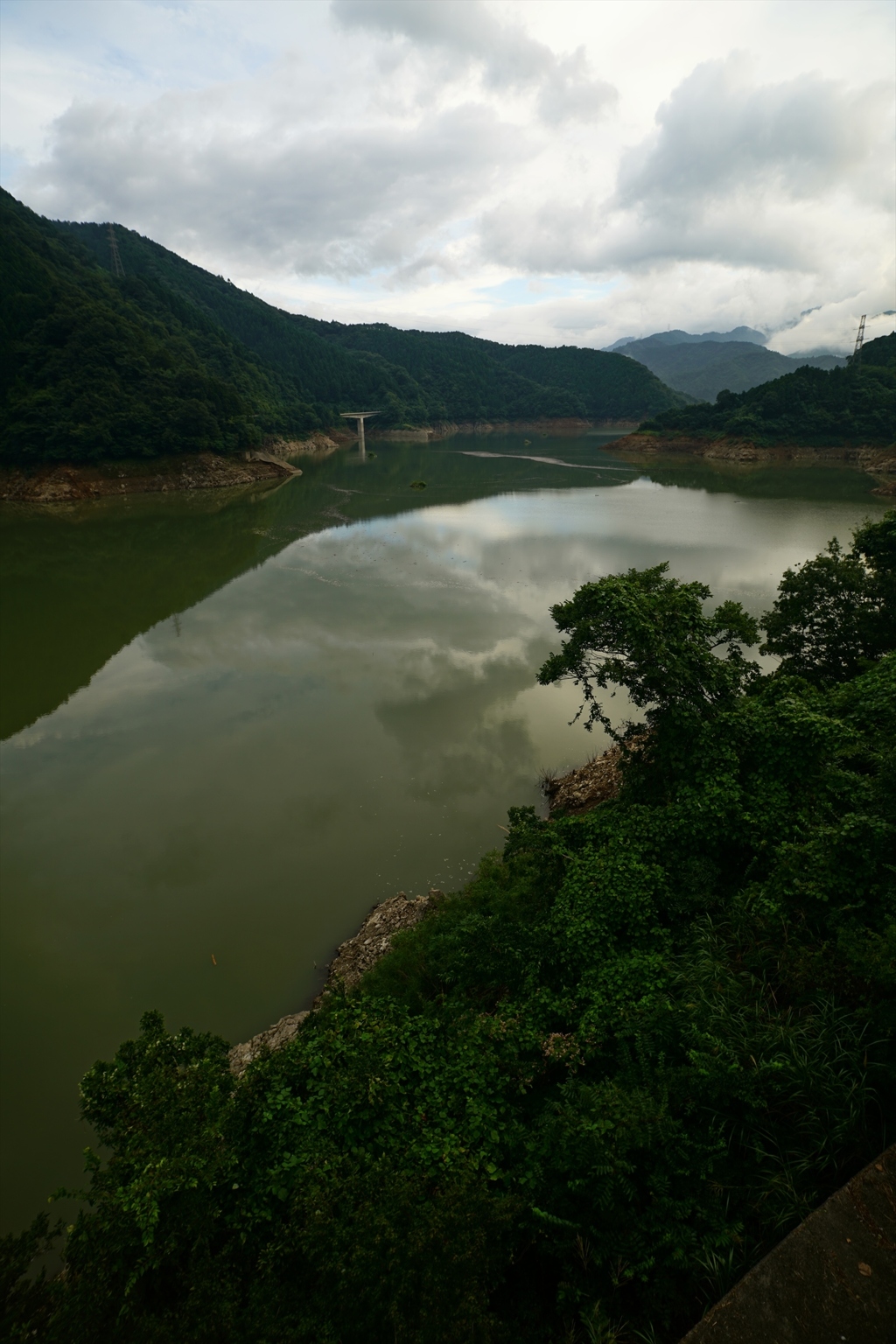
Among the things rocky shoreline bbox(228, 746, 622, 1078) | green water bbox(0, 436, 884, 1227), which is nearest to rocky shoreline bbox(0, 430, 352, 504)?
green water bbox(0, 436, 884, 1227)

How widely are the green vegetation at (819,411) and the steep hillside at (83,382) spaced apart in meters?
49.0

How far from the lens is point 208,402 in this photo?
48.0 m

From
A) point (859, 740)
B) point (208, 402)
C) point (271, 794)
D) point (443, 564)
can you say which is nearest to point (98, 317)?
point (208, 402)

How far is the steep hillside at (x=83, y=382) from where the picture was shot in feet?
133

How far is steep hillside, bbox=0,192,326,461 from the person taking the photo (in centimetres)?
4069

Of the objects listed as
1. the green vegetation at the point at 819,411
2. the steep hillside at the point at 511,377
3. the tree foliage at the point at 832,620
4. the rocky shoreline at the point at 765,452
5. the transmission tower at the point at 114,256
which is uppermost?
the transmission tower at the point at 114,256

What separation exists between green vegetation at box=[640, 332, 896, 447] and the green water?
38.1 meters

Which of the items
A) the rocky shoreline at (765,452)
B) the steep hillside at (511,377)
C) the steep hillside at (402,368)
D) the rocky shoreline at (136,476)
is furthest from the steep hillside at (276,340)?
the rocky shoreline at (136,476)

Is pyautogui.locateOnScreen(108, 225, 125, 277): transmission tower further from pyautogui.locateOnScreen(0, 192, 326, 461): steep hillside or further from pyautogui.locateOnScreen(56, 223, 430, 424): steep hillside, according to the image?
pyautogui.locateOnScreen(0, 192, 326, 461): steep hillside

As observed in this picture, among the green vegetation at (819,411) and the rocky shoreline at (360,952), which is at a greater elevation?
the green vegetation at (819,411)

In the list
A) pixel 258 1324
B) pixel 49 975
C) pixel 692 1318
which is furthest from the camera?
pixel 49 975

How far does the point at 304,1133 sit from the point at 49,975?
5427 millimetres

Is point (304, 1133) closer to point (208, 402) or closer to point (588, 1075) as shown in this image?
point (588, 1075)

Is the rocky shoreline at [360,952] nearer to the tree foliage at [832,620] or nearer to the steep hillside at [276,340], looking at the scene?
the tree foliage at [832,620]
